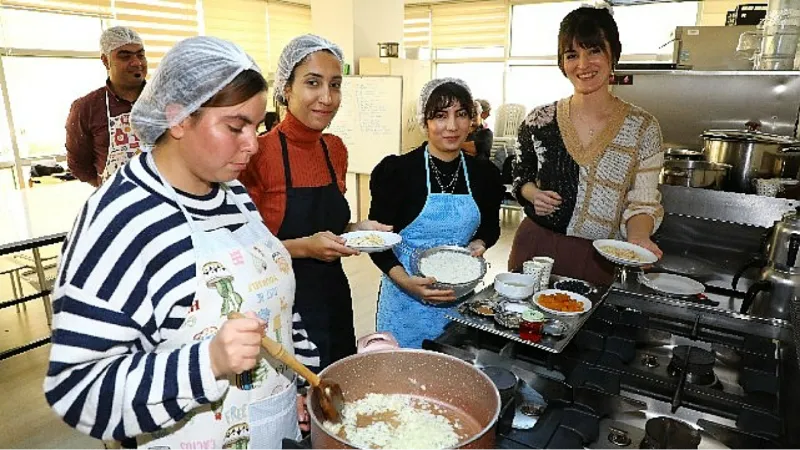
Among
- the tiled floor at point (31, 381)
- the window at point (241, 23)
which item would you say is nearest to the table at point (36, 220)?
the tiled floor at point (31, 381)

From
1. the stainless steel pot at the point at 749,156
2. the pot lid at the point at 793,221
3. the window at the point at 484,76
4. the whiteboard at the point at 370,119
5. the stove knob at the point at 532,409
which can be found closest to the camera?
the stove knob at the point at 532,409

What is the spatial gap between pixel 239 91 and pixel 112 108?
2.44 m

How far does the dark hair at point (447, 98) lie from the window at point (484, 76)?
619 centimetres

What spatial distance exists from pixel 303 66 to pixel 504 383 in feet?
3.59

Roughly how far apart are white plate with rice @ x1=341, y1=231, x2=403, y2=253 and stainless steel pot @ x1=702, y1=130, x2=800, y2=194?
1692mm

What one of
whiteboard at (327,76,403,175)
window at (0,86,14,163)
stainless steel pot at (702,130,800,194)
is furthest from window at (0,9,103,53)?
stainless steel pot at (702,130,800,194)

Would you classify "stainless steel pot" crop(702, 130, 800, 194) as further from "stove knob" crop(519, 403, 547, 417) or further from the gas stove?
"stove knob" crop(519, 403, 547, 417)

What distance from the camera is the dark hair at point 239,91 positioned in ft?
2.94

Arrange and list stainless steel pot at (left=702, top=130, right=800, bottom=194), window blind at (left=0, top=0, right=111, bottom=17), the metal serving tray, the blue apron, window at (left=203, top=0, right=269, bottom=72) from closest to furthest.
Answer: the metal serving tray
the blue apron
stainless steel pot at (left=702, top=130, right=800, bottom=194)
window blind at (left=0, top=0, right=111, bottom=17)
window at (left=203, top=0, right=269, bottom=72)

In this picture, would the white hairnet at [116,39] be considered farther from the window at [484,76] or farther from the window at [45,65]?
the window at [484,76]

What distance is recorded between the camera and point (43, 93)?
17.5ft

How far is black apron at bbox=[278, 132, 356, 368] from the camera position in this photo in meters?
1.61

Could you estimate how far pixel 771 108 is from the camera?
2.74m

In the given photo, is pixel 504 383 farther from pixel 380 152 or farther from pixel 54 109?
pixel 54 109
